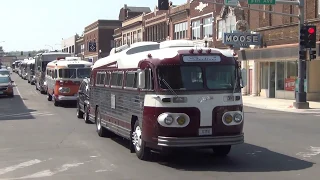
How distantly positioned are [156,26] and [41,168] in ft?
190

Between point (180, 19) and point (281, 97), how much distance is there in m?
23.6

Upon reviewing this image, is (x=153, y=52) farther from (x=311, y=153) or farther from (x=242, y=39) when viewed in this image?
(x=242, y=39)

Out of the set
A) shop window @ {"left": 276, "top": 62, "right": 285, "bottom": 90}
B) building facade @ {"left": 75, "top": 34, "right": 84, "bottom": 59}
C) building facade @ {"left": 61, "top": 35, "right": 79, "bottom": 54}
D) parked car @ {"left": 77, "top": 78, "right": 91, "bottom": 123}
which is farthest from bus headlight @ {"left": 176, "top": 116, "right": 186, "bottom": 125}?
building facade @ {"left": 61, "top": 35, "right": 79, "bottom": 54}

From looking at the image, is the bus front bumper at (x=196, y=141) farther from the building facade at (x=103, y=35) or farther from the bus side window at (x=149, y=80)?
the building facade at (x=103, y=35)

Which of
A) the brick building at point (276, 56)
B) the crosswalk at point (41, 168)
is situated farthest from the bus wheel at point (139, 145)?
the brick building at point (276, 56)

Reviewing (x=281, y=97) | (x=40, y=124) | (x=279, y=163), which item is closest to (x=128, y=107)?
(x=279, y=163)

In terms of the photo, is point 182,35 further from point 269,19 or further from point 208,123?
point 208,123

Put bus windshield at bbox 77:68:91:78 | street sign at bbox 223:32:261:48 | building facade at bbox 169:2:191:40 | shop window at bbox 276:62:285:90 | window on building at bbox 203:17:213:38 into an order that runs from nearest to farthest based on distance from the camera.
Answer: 1. bus windshield at bbox 77:68:91:78
2. shop window at bbox 276:62:285:90
3. street sign at bbox 223:32:261:48
4. window on building at bbox 203:17:213:38
5. building facade at bbox 169:2:191:40

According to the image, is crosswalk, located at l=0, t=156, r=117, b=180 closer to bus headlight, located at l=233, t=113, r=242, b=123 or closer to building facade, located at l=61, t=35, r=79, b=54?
bus headlight, located at l=233, t=113, r=242, b=123

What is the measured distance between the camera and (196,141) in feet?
34.6

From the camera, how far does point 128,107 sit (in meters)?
12.5

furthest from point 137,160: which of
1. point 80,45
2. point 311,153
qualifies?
point 80,45

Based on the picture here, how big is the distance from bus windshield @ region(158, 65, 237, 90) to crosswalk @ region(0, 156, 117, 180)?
7.17 feet

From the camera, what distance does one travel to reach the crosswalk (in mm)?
9992
